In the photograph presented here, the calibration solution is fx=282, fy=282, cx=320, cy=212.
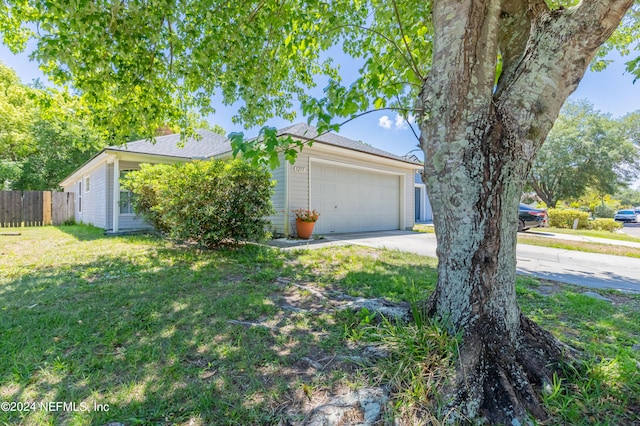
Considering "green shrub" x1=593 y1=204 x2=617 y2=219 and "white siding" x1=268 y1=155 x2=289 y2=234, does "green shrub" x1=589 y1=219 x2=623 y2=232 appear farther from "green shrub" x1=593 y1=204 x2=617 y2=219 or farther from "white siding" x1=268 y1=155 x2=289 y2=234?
"white siding" x1=268 y1=155 x2=289 y2=234

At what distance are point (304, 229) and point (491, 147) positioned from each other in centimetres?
643

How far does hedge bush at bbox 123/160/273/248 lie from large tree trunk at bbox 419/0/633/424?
4392mm

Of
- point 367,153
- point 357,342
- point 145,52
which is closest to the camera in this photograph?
point 357,342

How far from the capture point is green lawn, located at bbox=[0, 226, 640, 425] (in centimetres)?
161

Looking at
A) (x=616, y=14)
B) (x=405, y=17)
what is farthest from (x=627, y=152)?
(x=616, y=14)

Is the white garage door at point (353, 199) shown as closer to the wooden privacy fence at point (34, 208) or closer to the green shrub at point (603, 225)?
the green shrub at point (603, 225)

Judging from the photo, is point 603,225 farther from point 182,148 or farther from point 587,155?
point 182,148

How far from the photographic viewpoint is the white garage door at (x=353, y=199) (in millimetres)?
9133

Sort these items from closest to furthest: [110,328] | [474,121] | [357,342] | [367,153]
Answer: [474,121] < [357,342] < [110,328] < [367,153]

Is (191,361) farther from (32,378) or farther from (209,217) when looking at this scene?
(209,217)

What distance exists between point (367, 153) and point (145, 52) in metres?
6.71

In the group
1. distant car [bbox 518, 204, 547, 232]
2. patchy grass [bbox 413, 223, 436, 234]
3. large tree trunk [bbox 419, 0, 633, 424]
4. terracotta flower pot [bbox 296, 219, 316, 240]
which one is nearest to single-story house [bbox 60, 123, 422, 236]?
terracotta flower pot [bbox 296, 219, 316, 240]

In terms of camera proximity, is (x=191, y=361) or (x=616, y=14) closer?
(x=616, y=14)

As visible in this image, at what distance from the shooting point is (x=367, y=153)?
9531 millimetres
